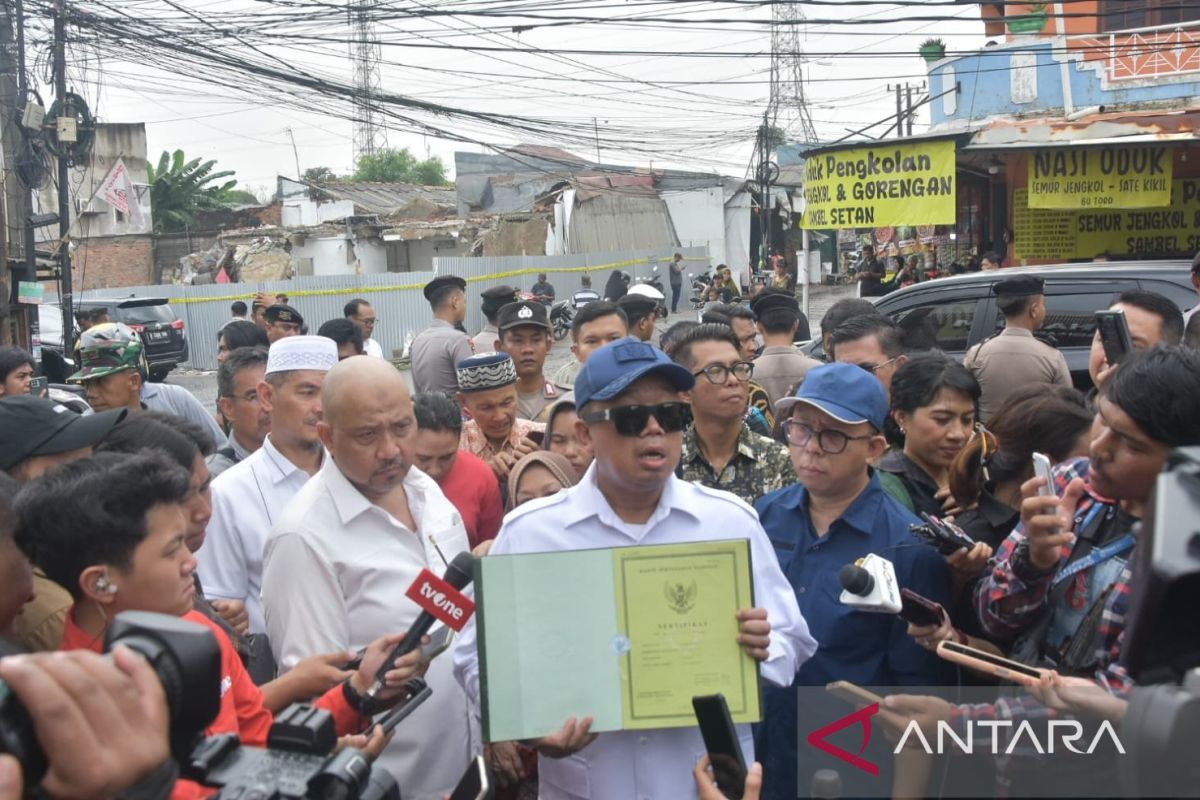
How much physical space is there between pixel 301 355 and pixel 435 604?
2.21 meters

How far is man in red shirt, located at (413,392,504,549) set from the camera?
4.43 metres

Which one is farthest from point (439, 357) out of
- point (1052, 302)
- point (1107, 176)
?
point (1107, 176)

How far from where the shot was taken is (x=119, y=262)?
38.0 metres

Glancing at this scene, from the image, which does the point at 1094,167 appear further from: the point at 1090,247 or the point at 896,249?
the point at 896,249

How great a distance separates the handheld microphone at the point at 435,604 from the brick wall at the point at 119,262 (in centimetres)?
3835

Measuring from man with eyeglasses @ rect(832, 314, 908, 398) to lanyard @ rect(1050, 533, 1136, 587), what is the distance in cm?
296

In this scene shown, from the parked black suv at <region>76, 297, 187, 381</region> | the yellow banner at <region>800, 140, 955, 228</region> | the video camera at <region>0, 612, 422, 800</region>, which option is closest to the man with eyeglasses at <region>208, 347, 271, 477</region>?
the video camera at <region>0, 612, 422, 800</region>

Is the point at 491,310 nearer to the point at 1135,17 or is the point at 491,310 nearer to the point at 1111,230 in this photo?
the point at 1111,230

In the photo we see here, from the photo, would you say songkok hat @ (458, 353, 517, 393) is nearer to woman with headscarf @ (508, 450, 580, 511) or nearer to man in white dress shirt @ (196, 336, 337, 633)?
man in white dress shirt @ (196, 336, 337, 633)

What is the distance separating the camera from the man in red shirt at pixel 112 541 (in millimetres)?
2438

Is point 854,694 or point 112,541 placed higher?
point 112,541

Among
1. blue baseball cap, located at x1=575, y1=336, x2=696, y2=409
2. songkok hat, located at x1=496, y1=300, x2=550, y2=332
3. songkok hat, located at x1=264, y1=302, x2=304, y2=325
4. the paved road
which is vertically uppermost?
songkok hat, located at x1=264, y1=302, x2=304, y2=325

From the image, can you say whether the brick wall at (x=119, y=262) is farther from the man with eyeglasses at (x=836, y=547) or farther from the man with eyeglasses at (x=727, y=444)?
the man with eyeglasses at (x=836, y=547)

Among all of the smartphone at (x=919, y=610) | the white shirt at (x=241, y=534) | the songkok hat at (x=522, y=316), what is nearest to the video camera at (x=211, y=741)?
the smartphone at (x=919, y=610)
